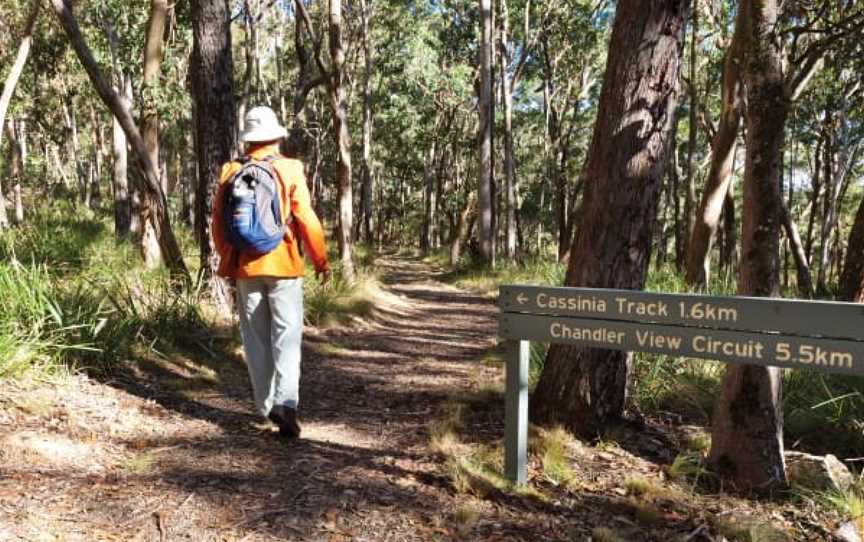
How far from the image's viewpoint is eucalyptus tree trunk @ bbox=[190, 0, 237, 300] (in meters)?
6.51

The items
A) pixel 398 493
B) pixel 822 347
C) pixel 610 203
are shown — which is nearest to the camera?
pixel 822 347

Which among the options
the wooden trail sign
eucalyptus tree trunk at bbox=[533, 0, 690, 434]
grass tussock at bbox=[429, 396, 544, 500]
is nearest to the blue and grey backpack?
the wooden trail sign

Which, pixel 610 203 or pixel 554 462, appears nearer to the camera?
pixel 554 462

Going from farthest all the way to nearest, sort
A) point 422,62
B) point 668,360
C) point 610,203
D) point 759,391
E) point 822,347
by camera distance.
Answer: point 422,62
point 668,360
point 610,203
point 759,391
point 822,347

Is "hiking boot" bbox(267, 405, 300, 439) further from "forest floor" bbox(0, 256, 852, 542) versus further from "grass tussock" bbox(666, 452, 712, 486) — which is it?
"grass tussock" bbox(666, 452, 712, 486)

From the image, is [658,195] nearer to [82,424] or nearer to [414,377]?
[414,377]

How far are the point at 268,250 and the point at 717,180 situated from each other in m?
6.40

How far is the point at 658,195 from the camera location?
4094mm

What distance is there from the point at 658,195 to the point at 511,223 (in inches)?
541

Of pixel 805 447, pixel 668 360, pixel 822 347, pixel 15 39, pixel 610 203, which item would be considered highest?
pixel 15 39

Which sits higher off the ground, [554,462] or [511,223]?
[511,223]

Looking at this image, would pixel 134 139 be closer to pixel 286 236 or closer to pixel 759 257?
pixel 286 236

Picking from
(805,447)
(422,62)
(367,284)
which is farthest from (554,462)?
(422,62)

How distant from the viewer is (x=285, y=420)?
156 inches
